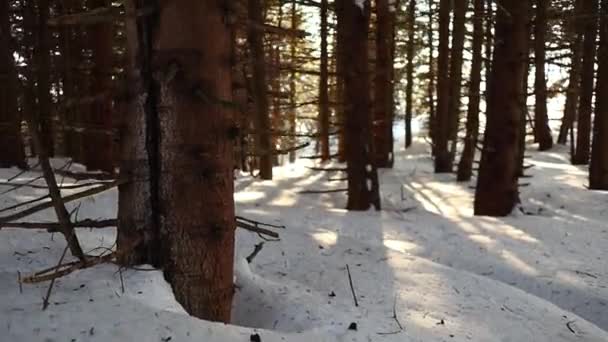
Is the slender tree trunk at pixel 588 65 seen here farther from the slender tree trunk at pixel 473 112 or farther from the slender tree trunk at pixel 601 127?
the slender tree trunk at pixel 473 112

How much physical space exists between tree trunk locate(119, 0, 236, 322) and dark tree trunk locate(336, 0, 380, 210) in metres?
6.38

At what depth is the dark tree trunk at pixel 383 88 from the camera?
15.2 metres

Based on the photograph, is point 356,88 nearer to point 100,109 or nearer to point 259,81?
point 259,81

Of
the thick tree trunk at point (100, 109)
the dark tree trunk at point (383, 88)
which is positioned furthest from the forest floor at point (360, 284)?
the dark tree trunk at point (383, 88)

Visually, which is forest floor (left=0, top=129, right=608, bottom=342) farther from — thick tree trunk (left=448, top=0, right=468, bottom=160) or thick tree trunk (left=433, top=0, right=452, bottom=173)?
thick tree trunk (left=433, top=0, right=452, bottom=173)

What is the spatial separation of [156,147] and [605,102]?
11.7 metres

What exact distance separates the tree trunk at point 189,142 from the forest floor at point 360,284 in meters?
0.24

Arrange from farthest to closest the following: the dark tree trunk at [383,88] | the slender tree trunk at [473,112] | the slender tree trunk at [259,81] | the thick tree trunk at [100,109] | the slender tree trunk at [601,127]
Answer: the slender tree trunk at [473,112] → the dark tree trunk at [383,88] → the slender tree trunk at [259,81] → the slender tree trunk at [601,127] → the thick tree trunk at [100,109]

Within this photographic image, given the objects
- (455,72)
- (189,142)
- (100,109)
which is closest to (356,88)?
(100,109)

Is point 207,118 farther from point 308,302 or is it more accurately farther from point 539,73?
point 539,73

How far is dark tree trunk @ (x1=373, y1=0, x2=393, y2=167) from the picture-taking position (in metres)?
15.2

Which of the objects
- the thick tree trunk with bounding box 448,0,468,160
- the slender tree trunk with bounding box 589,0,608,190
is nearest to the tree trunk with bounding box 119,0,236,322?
the slender tree trunk with bounding box 589,0,608,190

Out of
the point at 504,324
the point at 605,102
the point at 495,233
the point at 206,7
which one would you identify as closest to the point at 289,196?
the point at 495,233

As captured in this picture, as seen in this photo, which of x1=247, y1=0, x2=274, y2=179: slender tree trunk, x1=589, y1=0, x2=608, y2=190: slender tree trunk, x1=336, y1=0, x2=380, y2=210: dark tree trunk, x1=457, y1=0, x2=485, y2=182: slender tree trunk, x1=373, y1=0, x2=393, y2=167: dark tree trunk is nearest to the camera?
x1=336, y1=0, x2=380, y2=210: dark tree trunk
